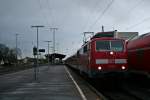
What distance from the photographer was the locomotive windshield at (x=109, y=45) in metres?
22.3

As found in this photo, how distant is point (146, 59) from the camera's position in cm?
2019

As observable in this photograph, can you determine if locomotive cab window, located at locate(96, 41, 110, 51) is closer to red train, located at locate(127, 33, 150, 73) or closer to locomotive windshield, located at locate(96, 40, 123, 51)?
locomotive windshield, located at locate(96, 40, 123, 51)

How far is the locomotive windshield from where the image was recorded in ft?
73.2

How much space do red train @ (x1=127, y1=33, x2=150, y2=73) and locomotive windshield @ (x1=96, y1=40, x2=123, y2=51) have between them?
45.8 inches

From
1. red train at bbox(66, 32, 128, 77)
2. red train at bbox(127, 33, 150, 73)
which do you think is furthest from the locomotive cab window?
red train at bbox(127, 33, 150, 73)

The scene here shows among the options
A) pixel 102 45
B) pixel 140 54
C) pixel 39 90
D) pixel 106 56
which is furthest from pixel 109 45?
pixel 39 90

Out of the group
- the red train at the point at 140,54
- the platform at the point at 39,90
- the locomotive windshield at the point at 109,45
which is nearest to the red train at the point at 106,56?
the locomotive windshield at the point at 109,45

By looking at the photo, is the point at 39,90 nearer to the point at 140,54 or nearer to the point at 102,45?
the point at 102,45

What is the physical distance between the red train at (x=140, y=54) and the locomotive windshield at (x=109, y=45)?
1164 mm

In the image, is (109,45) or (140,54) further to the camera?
(109,45)

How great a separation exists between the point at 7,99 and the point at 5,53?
11064 centimetres

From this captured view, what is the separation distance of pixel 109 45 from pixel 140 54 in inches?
76.8

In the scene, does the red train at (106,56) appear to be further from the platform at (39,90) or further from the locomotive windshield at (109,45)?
the platform at (39,90)

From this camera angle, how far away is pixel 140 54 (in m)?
21.8
